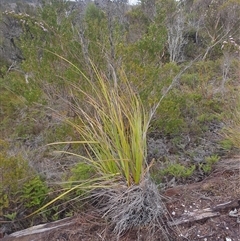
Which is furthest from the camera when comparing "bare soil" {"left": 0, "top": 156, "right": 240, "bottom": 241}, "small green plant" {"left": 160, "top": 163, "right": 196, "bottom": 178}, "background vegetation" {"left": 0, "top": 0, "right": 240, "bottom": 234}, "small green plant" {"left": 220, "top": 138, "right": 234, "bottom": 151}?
"small green plant" {"left": 220, "top": 138, "right": 234, "bottom": 151}

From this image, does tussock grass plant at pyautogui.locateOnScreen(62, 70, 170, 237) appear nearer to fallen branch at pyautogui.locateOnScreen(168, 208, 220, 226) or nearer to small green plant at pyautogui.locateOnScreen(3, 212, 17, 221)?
fallen branch at pyautogui.locateOnScreen(168, 208, 220, 226)

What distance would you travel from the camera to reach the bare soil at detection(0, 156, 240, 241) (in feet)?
4.77

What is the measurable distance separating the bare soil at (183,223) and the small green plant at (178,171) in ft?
0.55

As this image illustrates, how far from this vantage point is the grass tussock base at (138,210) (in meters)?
1.47

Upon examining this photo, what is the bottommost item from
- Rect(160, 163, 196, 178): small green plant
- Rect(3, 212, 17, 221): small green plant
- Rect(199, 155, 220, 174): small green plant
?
Rect(199, 155, 220, 174): small green plant

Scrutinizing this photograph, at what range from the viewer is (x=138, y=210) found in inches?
57.8

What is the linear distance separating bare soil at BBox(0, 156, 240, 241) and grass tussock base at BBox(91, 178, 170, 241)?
3 centimetres

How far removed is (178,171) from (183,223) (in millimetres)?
530

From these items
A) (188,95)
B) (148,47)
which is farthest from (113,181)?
(188,95)

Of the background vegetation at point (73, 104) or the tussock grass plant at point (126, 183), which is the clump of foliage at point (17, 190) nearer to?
the background vegetation at point (73, 104)

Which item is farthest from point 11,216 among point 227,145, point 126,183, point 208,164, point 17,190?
point 227,145

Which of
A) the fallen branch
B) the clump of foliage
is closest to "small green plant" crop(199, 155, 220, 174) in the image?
the fallen branch

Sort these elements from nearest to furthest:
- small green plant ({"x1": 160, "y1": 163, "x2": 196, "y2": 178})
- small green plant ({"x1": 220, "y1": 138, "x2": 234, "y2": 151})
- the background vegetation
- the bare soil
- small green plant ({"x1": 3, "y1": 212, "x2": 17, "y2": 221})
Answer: the bare soil
small green plant ({"x1": 3, "y1": 212, "x2": 17, "y2": 221})
the background vegetation
small green plant ({"x1": 160, "y1": 163, "x2": 196, "y2": 178})
small green plant ({"x1": 220, "y1": 138, "x2": 234, "y2": 151})

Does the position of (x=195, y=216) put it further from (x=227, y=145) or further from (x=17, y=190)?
(x=17, y=190)
